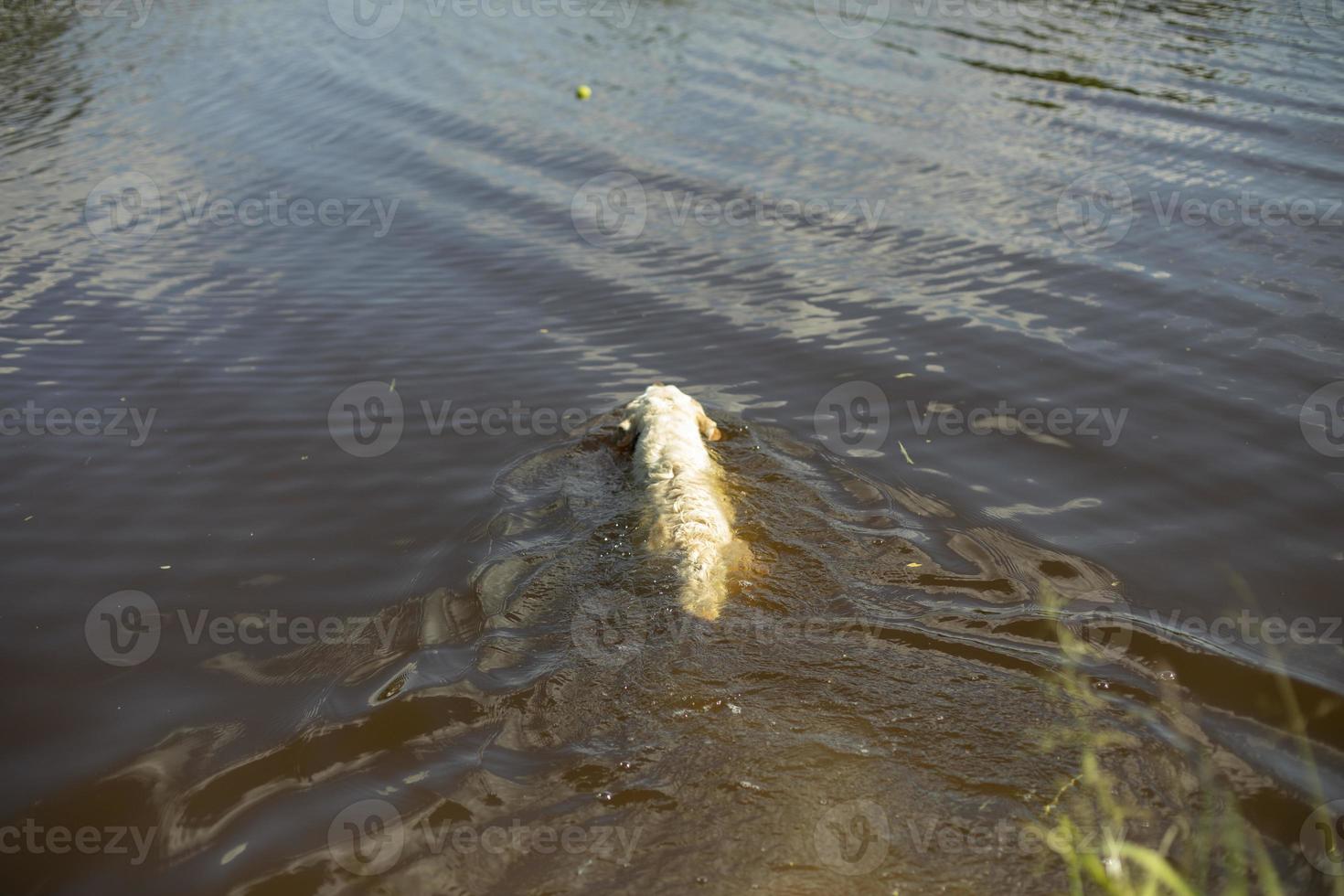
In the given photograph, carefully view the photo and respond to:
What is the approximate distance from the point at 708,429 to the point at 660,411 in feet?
1.50

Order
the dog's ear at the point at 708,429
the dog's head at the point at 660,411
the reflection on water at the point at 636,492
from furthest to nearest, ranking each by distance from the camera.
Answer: the dog's ear at the point at 708,429 < the dog's head at the point at 660,411 < the reflection on water at the point at 636,492

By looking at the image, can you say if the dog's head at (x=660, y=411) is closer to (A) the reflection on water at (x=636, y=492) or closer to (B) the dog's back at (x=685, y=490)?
(B) the dog's back at (x=685, y=490)

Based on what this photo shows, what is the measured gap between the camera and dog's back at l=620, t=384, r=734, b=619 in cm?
608

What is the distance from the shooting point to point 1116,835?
13.7ft

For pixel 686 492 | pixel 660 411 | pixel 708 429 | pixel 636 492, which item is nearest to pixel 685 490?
pixel 686 492

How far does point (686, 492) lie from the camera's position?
22.4ft

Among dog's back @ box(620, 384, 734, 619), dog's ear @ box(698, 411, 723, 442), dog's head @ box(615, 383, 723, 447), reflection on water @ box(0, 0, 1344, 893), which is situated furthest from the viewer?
dog's ear @ box(698, 411, 723, 442)

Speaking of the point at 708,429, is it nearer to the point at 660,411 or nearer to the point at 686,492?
the point at 660,411

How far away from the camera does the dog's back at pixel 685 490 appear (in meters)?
6.08

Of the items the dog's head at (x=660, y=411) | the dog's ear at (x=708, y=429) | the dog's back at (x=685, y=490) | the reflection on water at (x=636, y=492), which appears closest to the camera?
the reflection on water at (x=636, y=492)

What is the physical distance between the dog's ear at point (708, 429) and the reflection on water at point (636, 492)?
0.17 m

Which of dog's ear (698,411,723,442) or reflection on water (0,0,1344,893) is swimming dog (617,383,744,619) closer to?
dog's ear (698,411,723,442)

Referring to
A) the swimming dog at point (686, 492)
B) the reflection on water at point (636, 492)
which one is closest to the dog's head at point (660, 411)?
the swimming dog at point (686, 492)

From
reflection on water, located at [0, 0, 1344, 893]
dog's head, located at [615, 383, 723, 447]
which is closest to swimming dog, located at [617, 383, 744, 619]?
dog's head, located at [615, 383, 723, 447]
